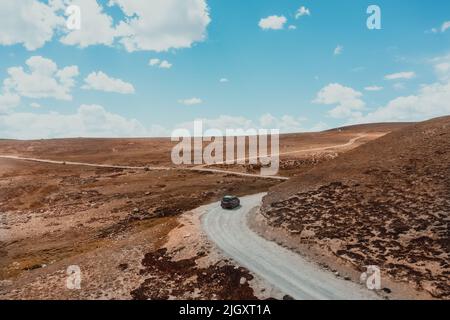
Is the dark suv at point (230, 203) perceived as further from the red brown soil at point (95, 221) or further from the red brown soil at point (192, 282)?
the red brown soil at point (192, 282)

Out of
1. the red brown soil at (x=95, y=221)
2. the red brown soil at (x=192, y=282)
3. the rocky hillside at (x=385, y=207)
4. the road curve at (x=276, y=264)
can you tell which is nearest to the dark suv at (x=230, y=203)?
the rocky hillside at (x=385, y=207)

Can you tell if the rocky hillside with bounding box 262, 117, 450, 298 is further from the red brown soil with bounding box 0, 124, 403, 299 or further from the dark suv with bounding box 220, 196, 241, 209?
the red brown soil with bounding box 0, 124, 403, 299

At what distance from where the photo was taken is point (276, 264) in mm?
32375

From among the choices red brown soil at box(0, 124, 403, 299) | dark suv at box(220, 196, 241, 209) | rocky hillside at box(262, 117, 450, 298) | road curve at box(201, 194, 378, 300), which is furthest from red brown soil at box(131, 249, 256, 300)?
dark suv at box(220, 196, 241, 209)

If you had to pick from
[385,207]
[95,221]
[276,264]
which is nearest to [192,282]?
[276,264]

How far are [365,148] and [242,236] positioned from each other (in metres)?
33.5

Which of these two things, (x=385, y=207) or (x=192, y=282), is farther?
(x=385, y=207)

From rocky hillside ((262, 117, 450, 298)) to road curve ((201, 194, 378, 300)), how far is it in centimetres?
281

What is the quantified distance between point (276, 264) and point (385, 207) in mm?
16093

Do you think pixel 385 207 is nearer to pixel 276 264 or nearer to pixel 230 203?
pixel 276 264

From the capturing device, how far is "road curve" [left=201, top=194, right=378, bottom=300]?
88.8 ft

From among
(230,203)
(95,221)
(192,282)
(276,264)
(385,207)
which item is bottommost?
(95,221)

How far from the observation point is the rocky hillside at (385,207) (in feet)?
103
